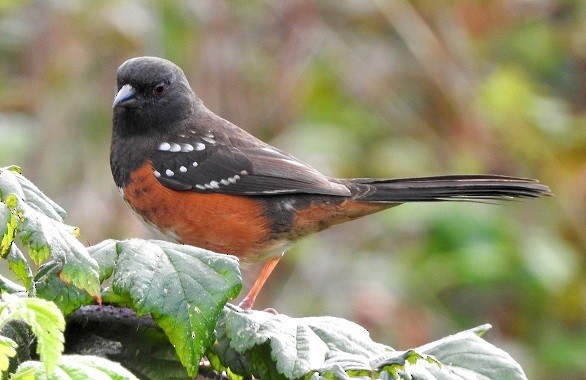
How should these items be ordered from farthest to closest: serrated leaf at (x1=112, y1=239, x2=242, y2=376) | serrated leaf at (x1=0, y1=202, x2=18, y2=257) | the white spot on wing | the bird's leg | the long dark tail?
the white spot on wing → the long dark tail → the bird's leg → serrated leaf at (x1=112, y1=239, x2=242, y2=376) → serrated leaf at (x1=0, y1=202, x2=18, y2=257)

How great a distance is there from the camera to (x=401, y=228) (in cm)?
612

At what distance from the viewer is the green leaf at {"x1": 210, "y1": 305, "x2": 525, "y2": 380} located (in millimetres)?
1499

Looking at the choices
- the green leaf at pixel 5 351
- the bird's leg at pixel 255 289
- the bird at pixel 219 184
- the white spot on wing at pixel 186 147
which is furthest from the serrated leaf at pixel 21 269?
the white spot on wing at pixel 186 147

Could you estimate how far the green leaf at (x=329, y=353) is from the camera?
150 centimetres

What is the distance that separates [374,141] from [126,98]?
304 cm

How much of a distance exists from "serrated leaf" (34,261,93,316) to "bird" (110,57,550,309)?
1888mm

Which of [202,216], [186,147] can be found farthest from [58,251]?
[186,147]

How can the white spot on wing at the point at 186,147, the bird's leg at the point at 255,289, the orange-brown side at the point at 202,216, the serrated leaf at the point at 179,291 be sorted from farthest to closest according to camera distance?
the white spot on wing at the point at 186,147 → the orange-brown side at the point at 202,216 → the bird's leg at the point at 255,289 → the serrated leaf at the point at 179,291

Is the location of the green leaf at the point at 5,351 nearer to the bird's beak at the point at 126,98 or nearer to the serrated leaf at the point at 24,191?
the serrated leaf at the point at 24,191

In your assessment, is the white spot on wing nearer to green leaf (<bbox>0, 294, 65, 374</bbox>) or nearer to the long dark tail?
the long dark tail

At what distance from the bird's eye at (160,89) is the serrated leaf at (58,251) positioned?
2398 mm

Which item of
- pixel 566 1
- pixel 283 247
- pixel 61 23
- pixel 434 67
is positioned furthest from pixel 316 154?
pixel 566 1

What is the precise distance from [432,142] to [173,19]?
173cm

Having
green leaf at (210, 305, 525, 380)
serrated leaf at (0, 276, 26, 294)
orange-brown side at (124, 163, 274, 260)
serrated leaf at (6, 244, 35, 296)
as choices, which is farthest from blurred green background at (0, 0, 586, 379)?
serrated leaf at (6, 244, 35, 296)
